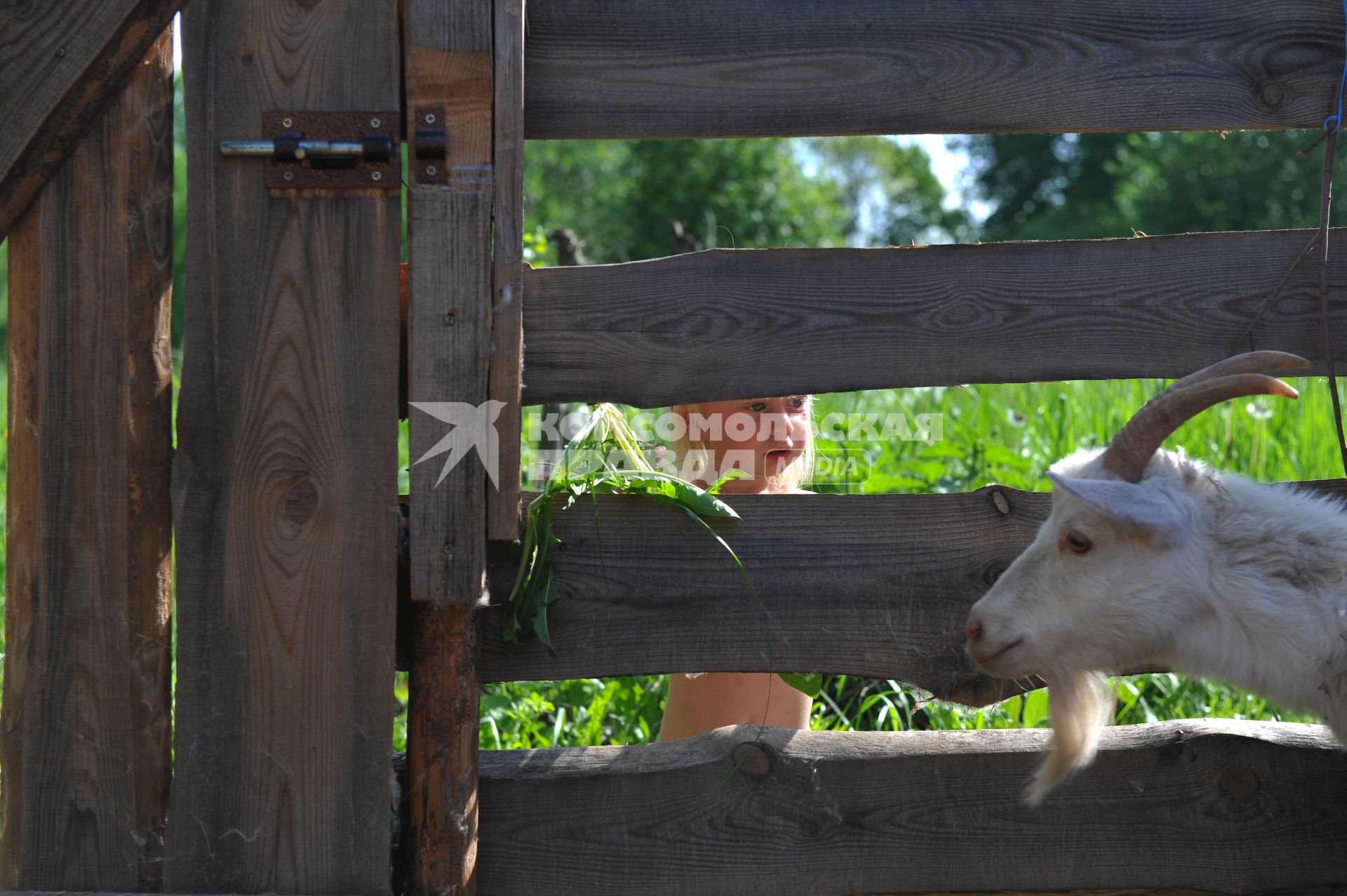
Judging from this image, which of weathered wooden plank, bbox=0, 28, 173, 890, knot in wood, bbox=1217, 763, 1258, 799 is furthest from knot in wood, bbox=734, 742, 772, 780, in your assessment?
weathered wooden plank, bbox=0, 28, 173, 890

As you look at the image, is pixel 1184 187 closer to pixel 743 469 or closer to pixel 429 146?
pixel 743 469

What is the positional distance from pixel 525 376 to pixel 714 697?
104 centimetres

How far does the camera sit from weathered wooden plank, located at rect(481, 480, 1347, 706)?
2.23 metres

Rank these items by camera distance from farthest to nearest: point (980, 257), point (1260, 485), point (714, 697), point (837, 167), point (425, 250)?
point (837, 167) → point (714, 697) → point (980, 257) → point (1260, 485) → point (425, 250)

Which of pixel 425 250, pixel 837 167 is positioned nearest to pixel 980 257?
pixel 425 250

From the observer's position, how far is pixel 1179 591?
1.96 m

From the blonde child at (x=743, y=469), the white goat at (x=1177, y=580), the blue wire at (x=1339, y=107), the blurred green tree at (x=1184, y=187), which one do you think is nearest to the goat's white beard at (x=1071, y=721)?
the white goat at (x=1177, y=580)

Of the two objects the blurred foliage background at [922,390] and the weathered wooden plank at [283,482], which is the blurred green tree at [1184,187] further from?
the weathered wooden plank at [283,482]

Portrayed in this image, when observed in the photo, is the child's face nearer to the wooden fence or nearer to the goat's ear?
the wooden fence

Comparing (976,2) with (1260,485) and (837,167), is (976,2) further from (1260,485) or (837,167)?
(837,167)

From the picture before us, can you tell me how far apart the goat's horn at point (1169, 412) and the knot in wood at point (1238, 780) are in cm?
78

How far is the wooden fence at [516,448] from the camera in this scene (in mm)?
1976

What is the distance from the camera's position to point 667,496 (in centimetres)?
222

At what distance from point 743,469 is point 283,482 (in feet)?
3.76
